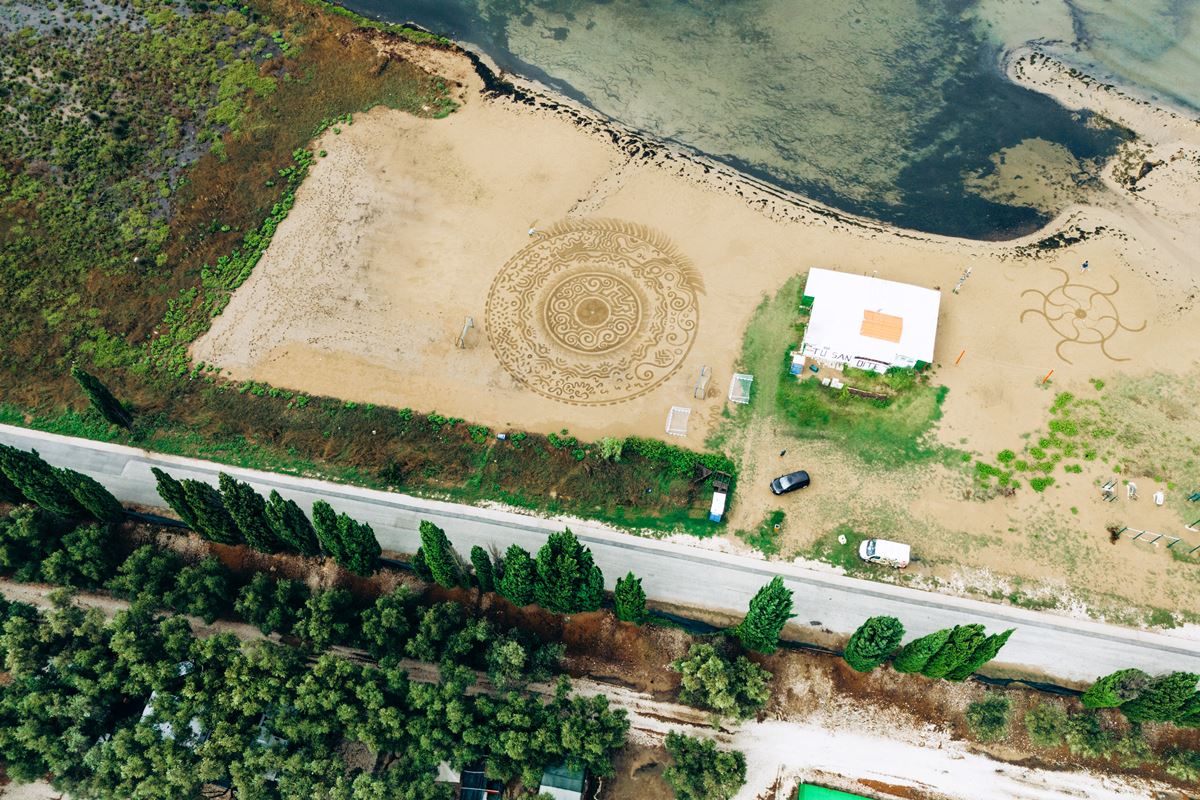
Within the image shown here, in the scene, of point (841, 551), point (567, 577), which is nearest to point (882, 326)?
point (841, 551)

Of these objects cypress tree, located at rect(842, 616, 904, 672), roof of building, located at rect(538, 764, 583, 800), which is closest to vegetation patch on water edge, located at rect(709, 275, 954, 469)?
cypress tree, located at rect(842, 616, 904, 672)

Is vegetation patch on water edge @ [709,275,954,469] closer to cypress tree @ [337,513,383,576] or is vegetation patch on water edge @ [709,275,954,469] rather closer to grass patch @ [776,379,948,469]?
grass patch @ [776,379,948,469]

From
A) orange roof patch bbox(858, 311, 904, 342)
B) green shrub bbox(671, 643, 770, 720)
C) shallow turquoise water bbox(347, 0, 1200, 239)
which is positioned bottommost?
green shrub bbox(671, 643, 770, 720)

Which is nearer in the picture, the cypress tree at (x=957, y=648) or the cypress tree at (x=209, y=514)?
the cypress tree at (x=957, y=648)

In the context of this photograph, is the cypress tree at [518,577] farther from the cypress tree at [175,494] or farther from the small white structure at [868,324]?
the small white structure at [868,324]

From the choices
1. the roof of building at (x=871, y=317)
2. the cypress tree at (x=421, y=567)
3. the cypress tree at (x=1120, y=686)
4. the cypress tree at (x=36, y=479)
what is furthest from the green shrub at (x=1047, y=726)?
the cypress tree at (x=36, y=479)
